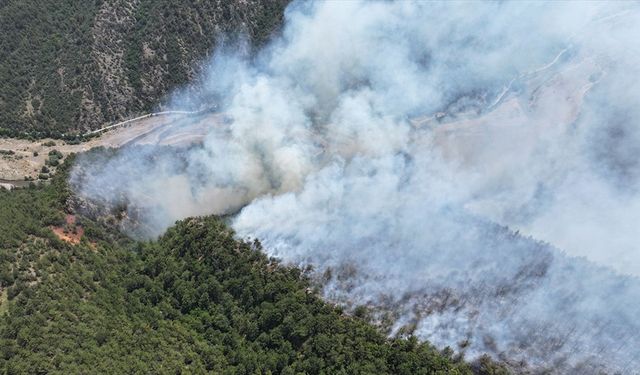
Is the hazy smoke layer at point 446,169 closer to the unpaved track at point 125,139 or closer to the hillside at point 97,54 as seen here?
the unpaved track at point 125,139

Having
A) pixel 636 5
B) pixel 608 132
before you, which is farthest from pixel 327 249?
pixel 636 5

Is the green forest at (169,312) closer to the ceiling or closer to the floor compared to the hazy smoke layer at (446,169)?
closer to the floor

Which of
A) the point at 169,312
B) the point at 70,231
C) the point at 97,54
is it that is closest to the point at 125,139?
the point at 97,54

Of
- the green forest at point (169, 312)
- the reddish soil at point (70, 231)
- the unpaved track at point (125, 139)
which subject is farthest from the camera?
the unpaved track at point (125, 139)

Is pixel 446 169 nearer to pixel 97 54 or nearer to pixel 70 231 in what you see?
pixel 70 231

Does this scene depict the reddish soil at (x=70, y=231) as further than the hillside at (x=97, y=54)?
No

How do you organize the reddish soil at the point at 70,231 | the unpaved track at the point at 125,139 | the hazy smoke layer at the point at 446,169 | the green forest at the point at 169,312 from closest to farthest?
the green forest at the point at 169,312 < the hazy smoke layer at the point at 446,169 < the reddish soil at the point at 70,231 < the unpaved track at the point at 125,139

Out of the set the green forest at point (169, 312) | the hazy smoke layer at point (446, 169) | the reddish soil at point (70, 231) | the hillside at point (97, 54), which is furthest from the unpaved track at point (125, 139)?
the reddish soil at point (70, 231)

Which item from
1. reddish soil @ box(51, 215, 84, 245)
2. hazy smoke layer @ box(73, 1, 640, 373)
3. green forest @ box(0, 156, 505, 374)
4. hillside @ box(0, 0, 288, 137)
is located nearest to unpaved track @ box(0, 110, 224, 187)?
hillside @ box(0, 0, 288, 137)

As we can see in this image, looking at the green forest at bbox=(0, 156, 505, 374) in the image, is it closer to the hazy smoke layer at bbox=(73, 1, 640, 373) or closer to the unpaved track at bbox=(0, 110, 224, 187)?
the hazy smoke layer at bbox=(73, 1, 640, 373)
